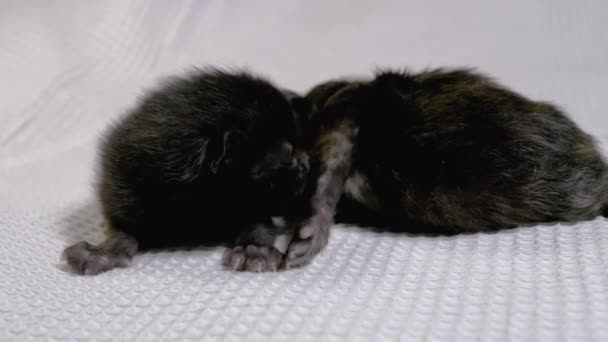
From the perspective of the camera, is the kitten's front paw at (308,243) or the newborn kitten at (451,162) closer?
the kitten's front paw at (308,243)

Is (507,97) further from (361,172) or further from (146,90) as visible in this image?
(146,90)

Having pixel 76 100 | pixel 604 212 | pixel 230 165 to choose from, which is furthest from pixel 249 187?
pixel 76 100

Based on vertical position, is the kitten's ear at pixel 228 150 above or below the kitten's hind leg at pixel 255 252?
above

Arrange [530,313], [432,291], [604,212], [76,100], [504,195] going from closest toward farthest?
[530,313] → [432,291] → [504,195] → [604,212] → [76,100]

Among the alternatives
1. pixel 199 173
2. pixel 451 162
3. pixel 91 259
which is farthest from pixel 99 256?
pixel 451 162

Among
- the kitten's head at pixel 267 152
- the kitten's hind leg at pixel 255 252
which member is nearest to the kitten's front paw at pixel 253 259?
the kitten's hind leg at pixel 255 252

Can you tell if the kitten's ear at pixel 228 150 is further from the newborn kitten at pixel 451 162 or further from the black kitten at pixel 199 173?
the newborn kitten at pixel 451 162

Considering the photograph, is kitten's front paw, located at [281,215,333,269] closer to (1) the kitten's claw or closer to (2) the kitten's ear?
(2) the kitten's ear
